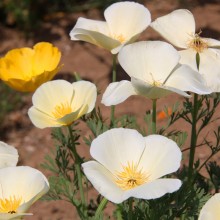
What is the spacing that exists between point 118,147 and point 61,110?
0.22 meters

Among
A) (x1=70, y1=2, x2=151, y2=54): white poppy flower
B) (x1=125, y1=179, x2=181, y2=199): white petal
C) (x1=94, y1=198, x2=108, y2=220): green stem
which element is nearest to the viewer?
(x1=125, y1=179, x2=181, y2=199): white petal

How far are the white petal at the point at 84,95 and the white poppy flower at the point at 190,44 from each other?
0.17m

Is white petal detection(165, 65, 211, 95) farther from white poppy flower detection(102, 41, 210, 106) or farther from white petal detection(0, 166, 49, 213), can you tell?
white petal detection(0, 166, 49, 213)

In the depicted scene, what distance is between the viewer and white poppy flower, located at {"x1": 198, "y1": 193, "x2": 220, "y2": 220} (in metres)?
0.95

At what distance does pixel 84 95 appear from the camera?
47.9 inches

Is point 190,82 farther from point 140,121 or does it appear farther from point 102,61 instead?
point 102,61

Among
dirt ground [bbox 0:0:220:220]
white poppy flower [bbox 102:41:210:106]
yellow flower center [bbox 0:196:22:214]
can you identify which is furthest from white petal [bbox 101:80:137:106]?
dirt ground [bbox 0:0:220:220]

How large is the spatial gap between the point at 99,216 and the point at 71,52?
1.97 meters

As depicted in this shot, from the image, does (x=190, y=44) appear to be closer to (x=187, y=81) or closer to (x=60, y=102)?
(x=187, y=81)

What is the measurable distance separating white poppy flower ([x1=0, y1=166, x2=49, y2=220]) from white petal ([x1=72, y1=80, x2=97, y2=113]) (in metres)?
0.21

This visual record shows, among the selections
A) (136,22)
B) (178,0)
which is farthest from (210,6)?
(136,22)

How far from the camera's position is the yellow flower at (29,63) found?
1.33 m

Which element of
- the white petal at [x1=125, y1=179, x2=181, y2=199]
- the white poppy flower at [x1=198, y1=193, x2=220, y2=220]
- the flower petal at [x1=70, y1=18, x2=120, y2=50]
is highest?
the flower petal at [x1=70, y1=18, x2=120, y2=50]

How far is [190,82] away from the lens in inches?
43.2
